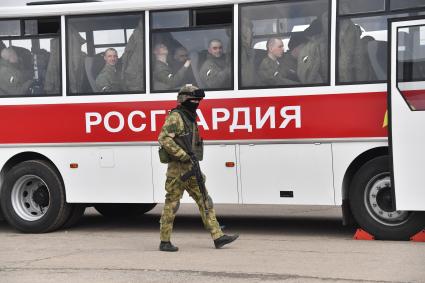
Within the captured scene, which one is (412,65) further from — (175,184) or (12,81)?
(12,81)

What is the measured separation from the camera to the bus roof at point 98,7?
1223 centimetres

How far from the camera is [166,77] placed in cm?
1240

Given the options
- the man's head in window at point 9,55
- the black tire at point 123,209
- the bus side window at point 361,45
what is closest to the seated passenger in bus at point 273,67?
the bus side window at point 361,45

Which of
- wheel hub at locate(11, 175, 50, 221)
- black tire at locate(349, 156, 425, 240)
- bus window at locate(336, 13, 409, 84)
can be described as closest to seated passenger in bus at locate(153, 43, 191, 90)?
bus window at locate(336, 13, 409, 84)

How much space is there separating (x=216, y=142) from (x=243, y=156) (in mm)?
411

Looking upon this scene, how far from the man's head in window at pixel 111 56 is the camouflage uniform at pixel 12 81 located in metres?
1.20

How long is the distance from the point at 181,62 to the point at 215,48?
532mm

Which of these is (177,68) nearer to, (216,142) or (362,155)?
(216,142)

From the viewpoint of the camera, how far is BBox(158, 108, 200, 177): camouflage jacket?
10.4 m

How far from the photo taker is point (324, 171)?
37.7 feet

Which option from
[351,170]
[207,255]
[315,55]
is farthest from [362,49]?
[207,255]

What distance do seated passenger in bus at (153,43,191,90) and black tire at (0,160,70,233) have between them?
1997 millimetres

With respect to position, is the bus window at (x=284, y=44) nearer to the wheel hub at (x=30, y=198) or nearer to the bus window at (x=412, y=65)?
the bus window at (x=412, y=65)

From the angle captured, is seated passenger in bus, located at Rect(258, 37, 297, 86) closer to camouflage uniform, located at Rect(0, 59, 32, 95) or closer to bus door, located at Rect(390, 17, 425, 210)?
bus door, located at Rect(390, 17, 425, 210)
